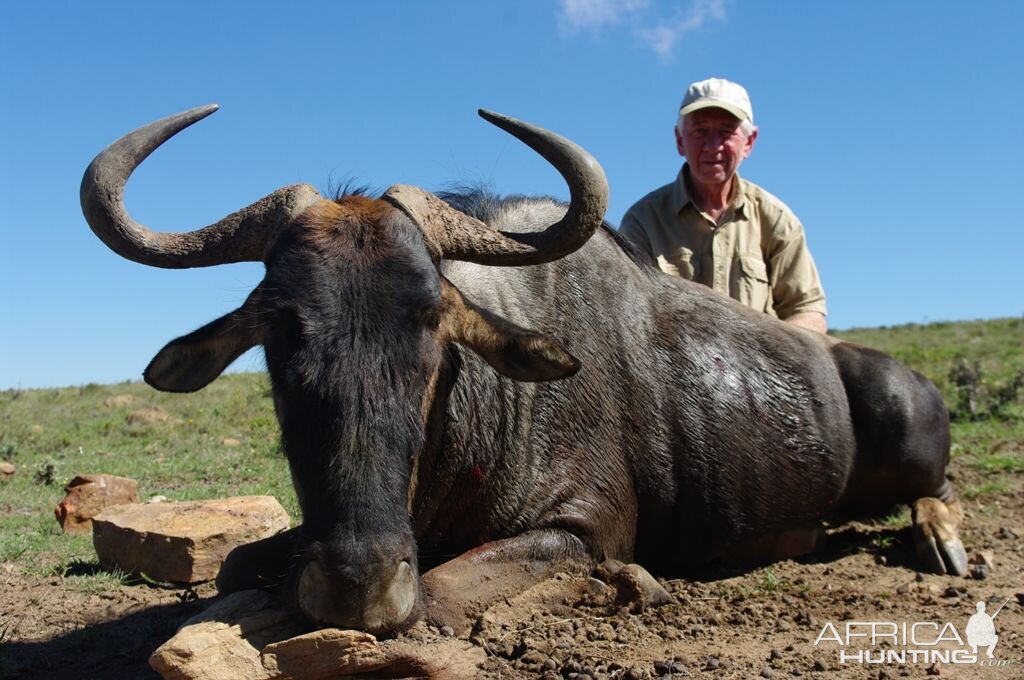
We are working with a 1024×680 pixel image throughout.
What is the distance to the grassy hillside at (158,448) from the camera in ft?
23.7

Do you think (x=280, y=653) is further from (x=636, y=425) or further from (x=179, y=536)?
(x=636, y=425)

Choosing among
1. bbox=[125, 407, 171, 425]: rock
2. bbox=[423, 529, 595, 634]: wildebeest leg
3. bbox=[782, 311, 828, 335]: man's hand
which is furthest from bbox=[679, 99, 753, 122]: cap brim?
bbox=[125, 407, 171, 425]: rock

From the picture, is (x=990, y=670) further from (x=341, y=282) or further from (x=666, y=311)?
(x=341, y=282)

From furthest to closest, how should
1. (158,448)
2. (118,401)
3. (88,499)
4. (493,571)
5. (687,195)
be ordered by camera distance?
1. (118,401)
2. (158,448)
3. (687,195)
4. (88,499)
5. (493,571)

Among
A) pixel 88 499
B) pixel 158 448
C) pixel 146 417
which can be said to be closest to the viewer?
pixel 88 499

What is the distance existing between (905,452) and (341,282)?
4.19m

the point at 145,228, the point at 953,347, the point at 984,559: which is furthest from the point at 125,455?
the point at 953,347

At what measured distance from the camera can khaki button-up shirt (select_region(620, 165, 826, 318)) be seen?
300 inches

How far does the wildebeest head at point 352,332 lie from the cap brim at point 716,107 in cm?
350

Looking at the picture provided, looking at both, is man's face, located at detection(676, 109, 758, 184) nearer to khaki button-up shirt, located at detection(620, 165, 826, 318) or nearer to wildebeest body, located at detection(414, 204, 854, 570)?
khaki button-up shirt, located at detection(620, 165, 826, 318)

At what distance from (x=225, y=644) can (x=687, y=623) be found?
2.06 meters

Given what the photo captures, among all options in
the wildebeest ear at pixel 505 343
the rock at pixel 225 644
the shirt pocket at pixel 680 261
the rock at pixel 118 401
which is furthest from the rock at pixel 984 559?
the rock at pixel 118 401

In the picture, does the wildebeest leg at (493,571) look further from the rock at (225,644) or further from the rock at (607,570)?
the rock at (225,644)

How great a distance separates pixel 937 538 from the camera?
19.0 feet
